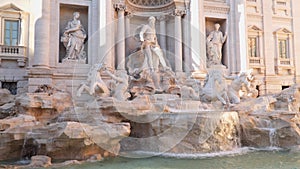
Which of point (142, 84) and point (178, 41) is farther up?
point (178, 41)

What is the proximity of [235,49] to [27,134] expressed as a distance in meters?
12.0

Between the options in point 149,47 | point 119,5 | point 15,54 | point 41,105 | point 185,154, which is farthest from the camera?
point 119,5

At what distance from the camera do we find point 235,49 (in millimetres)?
15898

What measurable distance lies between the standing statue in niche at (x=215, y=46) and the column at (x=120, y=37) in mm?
4691

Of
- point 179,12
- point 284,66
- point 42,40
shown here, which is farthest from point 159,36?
point 284,66

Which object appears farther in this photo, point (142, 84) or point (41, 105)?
point (142, 84)

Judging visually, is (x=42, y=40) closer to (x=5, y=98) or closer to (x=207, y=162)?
(x=5, y=98)

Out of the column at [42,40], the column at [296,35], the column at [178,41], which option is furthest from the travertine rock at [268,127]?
the column at [296,35]

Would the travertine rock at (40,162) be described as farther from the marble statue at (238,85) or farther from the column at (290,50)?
the column at (290,50)

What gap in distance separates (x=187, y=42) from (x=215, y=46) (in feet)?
5.58

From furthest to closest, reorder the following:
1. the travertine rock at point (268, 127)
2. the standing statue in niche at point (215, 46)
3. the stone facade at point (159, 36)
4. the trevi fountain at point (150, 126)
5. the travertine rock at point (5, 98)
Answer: the standing statue in niche at point (215, 46) → the stone facade at point (159, 36) → the travertine rock at point (5, 98) → the travertine rock at point (268, 127) → the trevi fountain at point (150, 126)

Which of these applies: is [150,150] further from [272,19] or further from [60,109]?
[272,19]

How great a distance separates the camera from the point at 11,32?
1308 centimetres

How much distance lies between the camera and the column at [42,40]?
12.5 m
